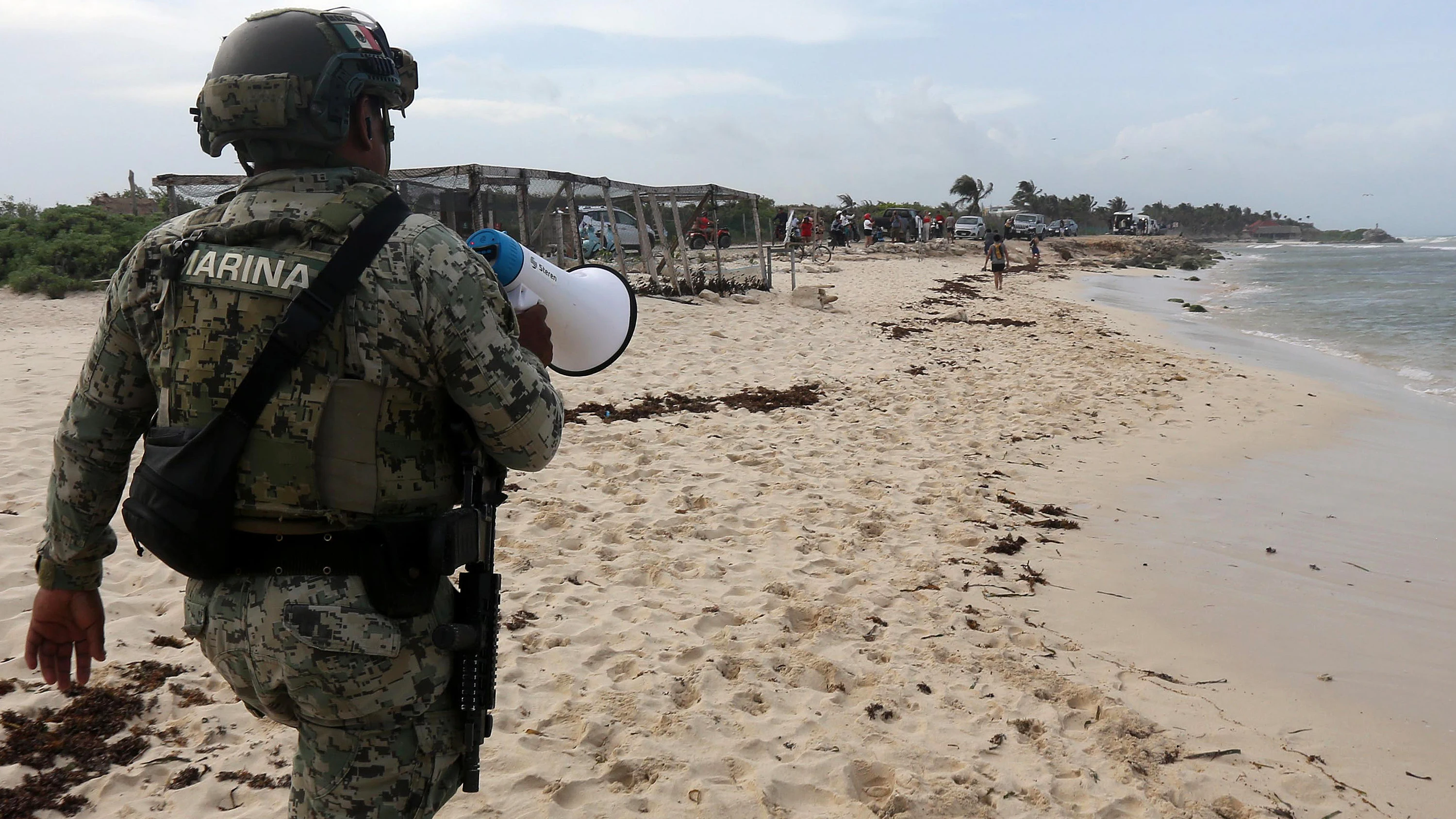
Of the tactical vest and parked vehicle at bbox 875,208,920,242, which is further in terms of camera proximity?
parked vehicle at bbox 875,208,920,242

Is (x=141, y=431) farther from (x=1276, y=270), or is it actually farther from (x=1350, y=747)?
(x=1276, y=270)

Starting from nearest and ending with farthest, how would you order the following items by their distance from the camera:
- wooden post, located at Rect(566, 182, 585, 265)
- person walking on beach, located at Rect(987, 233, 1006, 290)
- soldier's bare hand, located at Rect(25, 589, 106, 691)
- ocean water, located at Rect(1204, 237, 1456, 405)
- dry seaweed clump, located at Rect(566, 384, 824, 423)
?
1. soldier's bare hand, located at Rect(25, 589, 106, 691)
2. dry seaweed clump, located at Rect(566, 384, 824, 423)
3. wooden post, located at Rect(566, 182, 585, 265)
4. ocean water, located at Rect(1204, 237, 1456, 405)
5. person walking on beach, located at Rect(987, 233, 1006, 290)

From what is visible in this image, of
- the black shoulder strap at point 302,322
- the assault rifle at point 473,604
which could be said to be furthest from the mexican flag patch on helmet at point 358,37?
the assault rifle at point 473,604

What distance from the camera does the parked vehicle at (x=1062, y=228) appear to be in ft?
180

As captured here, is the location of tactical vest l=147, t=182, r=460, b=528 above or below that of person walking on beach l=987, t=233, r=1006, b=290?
below

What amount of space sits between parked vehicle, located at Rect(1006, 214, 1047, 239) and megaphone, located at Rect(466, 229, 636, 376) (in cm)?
4417

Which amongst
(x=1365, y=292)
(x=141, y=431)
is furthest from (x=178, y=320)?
(x=1365, y=292)

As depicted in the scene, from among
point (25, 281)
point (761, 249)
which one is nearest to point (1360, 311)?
point (761, 249)

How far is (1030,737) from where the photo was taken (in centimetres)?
310

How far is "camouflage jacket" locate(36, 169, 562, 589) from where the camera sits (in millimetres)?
A: 1373

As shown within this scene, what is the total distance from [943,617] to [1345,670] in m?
Answer: 1.62

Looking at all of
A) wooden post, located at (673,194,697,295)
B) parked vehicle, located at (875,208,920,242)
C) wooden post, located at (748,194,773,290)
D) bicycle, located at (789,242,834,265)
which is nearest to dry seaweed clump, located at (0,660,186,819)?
wooden post, located at (673,194,697,295)

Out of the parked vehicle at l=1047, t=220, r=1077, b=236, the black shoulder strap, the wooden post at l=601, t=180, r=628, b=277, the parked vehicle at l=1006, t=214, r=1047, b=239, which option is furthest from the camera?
the parked vehicle at l=1047, t=220, r=1077, b=236

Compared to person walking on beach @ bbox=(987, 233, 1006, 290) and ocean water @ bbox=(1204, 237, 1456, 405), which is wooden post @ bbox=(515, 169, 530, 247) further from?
person walking on beach @ bbox=(987, 233, 1006, 290)
